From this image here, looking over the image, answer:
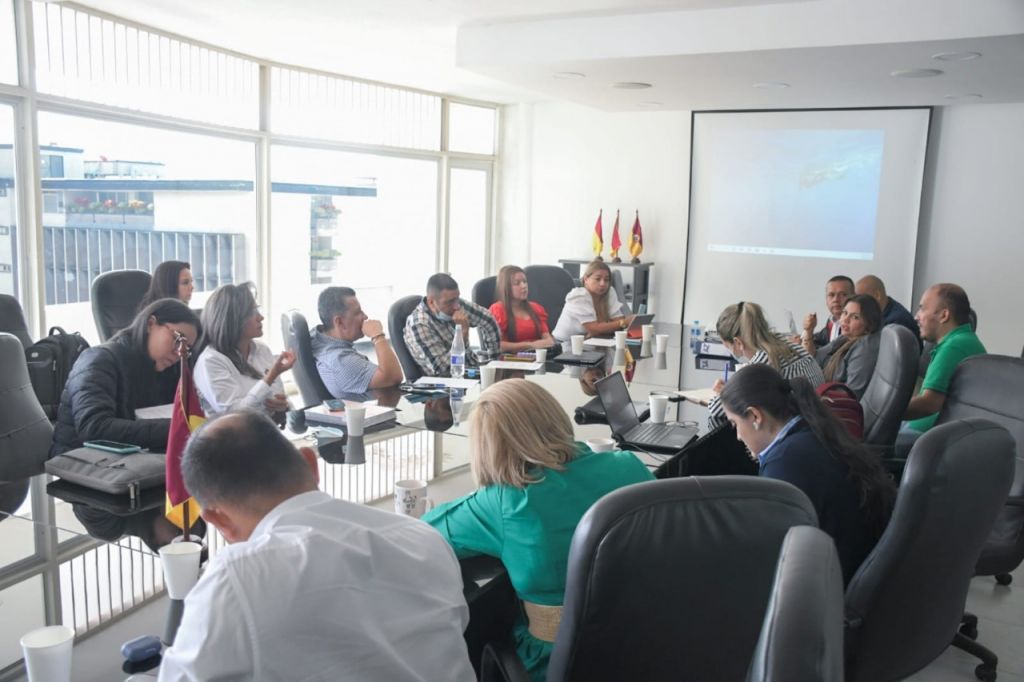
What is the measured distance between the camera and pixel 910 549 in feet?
6.55

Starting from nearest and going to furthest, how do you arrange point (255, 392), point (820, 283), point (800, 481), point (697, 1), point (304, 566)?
point (304, 566) → point (800, 481) → point (255, 392) → point (697, 1) → point (820, 283)

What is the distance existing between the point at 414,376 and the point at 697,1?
2.81 meters

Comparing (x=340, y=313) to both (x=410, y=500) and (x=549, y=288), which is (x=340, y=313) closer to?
(x=410, y=500)

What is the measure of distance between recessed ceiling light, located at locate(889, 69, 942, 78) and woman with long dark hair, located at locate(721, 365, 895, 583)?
4.22 metres

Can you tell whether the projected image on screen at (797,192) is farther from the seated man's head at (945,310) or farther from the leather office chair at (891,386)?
the leather office chair at (891,386)

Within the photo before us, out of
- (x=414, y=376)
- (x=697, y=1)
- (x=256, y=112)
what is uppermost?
(x=697, y=1)

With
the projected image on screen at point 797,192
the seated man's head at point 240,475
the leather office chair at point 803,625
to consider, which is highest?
the projected image on screen at point 797,192

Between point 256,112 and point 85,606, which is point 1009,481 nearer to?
point 85,606

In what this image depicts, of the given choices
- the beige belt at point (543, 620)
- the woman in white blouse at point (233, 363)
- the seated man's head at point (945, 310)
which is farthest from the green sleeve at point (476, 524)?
the seated man's head at point (945, 310)

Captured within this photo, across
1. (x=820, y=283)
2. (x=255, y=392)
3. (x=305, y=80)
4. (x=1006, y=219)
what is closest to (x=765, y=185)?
(x=820, y=283)

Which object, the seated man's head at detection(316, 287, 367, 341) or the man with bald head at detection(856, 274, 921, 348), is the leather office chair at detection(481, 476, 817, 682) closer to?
the seated man's head at detection(316, 287, 367, 341)

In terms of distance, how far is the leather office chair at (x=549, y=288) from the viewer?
22.7 ft

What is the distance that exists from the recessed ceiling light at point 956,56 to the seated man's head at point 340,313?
3795 mm

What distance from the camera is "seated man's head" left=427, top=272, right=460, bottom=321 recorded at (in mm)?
4789
